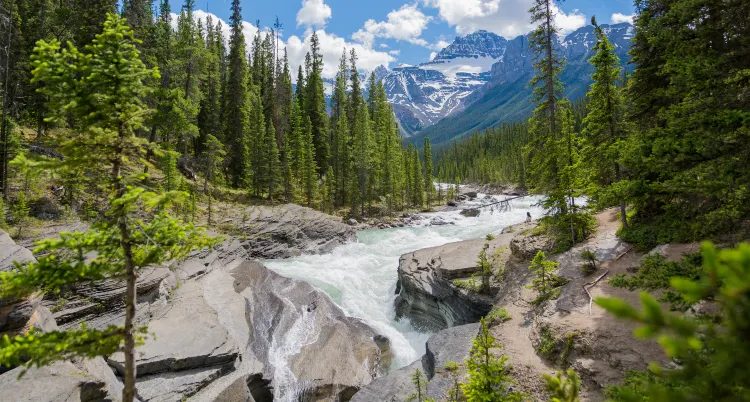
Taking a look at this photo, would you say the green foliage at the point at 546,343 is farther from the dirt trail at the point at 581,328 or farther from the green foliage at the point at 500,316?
the green foliage at the point at 500,316

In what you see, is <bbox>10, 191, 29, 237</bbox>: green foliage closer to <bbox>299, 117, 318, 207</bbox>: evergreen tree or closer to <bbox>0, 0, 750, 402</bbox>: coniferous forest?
<bbox>0, 0, 750, 402</bbox>: coniferous forest

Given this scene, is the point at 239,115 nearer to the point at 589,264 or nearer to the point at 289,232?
the point at 289,232

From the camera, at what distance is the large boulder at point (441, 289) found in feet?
51.6

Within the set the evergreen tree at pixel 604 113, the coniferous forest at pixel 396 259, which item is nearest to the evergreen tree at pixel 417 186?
the coniferous forest at pixel 396 259

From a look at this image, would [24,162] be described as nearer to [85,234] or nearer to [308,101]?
[85,234]

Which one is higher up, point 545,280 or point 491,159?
point 491,159

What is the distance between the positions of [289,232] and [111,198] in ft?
83.4

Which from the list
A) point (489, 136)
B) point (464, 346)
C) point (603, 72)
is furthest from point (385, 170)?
point (489, 136)

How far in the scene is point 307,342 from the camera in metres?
13.7

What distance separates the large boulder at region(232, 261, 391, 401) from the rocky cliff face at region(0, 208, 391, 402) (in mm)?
38

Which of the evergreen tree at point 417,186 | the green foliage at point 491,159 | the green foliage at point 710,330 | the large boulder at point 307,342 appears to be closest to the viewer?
the green foliage at point 710,330

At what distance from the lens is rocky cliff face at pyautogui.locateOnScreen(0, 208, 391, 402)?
869 centimetres

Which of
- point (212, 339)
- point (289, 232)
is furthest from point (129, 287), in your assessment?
point (289, 232)

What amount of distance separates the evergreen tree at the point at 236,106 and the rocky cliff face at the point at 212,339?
29684mm
